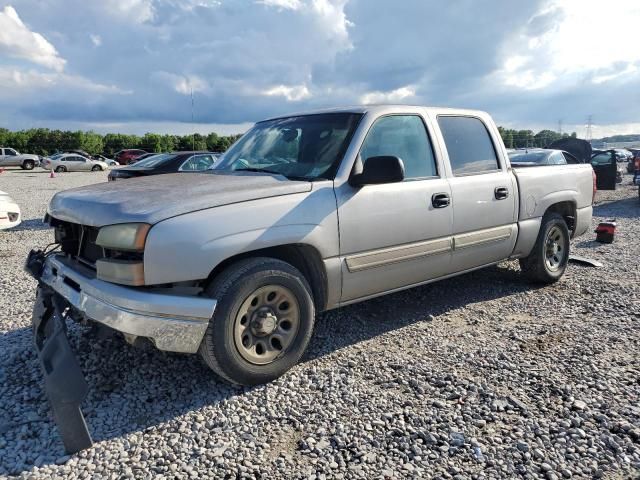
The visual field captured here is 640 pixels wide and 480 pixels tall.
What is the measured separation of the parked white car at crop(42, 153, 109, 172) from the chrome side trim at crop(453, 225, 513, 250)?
38729 mm

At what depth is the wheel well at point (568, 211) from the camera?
5.62 metres

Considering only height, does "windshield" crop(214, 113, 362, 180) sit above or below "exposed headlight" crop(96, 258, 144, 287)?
above

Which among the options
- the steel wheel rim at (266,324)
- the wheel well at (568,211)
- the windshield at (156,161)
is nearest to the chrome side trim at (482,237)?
the wheel well at (568,211)

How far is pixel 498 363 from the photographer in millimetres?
3553

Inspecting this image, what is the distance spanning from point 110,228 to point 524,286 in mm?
4492

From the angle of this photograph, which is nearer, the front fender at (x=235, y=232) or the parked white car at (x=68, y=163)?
the front fender at (x=235, y=232)

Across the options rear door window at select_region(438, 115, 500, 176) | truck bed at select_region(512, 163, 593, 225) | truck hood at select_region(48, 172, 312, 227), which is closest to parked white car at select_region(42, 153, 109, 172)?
truck hood at select_region(48, 172, 312, 227)

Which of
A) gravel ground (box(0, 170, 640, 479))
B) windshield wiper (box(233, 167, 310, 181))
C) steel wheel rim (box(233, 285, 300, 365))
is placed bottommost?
gravel ground (box(0, 170, 640, 479))

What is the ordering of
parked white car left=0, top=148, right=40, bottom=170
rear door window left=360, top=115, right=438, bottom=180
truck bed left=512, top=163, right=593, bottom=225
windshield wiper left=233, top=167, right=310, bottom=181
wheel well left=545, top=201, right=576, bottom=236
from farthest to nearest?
parked white car left=0, top=148, right=40, bottom=170 → wheel well left=545, top=201, right=576, bottom=236 → truck bed left=512, top=163, right=593, bottom=225 → rear door window left=360, top=115, right=438, bottom=180 → windshield wiper left=233, top=167, right=310, bottom=181

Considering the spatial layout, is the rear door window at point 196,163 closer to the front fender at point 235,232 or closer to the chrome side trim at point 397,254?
the chrome side trim at point 397,254

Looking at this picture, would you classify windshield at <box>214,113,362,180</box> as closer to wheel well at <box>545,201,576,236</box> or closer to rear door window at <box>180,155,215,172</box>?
wheel well at <box>545,201,576,236</box>

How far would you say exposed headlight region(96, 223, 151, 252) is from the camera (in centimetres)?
272

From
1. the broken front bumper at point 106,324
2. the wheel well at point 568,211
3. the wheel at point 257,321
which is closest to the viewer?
the broken front bumper at point 106,324

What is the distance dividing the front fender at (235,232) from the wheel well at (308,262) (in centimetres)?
8
